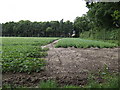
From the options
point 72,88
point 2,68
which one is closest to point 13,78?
point 2,68

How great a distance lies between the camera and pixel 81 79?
348cm

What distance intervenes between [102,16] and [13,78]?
19848 mm

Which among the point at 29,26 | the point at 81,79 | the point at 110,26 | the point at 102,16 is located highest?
the point at 29,26

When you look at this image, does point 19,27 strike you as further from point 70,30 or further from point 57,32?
point 70,30

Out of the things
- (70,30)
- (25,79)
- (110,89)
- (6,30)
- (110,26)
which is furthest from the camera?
(70,30)

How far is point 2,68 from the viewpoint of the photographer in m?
4.14

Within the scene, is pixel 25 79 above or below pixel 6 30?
below

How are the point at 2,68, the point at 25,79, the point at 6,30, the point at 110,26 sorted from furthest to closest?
the point at 6,30 → the point at 110,26 → the point at 2,68 → the point at 25,79

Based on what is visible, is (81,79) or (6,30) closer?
(81,79)

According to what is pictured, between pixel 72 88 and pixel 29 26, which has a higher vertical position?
pixel 29 26

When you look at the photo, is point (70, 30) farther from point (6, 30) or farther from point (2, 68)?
point (2, 68)

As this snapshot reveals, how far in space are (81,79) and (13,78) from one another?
2.10m

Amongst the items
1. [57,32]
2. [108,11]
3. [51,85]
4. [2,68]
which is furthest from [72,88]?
[57,32]

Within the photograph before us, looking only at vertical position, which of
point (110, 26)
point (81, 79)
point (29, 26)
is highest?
point (29, 26)
